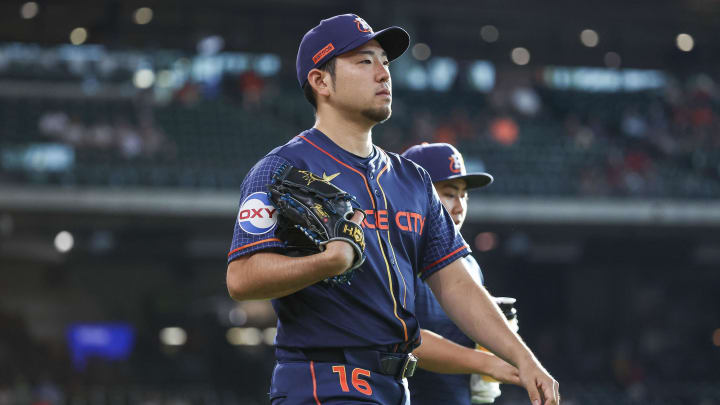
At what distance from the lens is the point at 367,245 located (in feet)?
9.32

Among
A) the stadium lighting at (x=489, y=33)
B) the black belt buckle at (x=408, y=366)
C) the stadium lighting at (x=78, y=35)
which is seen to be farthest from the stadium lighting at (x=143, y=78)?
the black belt buckle at (x=408, y=366)

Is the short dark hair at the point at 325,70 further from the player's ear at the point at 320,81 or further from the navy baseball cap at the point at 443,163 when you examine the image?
the navy baseball cap at the point at 443,163

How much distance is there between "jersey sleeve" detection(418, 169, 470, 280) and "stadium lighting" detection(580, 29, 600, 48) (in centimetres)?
2179

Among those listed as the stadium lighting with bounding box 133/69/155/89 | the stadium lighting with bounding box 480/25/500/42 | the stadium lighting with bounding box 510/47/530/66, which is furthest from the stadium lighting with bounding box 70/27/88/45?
the stadium lighting with bounding box 510/47/530/66

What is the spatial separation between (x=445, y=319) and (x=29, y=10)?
19553mm

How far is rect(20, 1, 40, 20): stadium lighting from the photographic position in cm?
2120

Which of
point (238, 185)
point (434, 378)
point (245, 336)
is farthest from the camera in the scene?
point (245, 336)

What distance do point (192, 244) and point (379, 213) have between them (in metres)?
17.4

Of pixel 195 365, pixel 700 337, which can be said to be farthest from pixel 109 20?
pixel 700 337

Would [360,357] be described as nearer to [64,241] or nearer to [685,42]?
[64,241]

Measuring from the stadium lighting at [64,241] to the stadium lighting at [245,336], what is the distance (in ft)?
11.8

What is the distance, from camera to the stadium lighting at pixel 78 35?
72.7ft

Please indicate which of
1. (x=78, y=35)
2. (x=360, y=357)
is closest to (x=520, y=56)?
(x=78, y=35)

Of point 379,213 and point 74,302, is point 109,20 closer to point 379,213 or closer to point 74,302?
point 74,302
